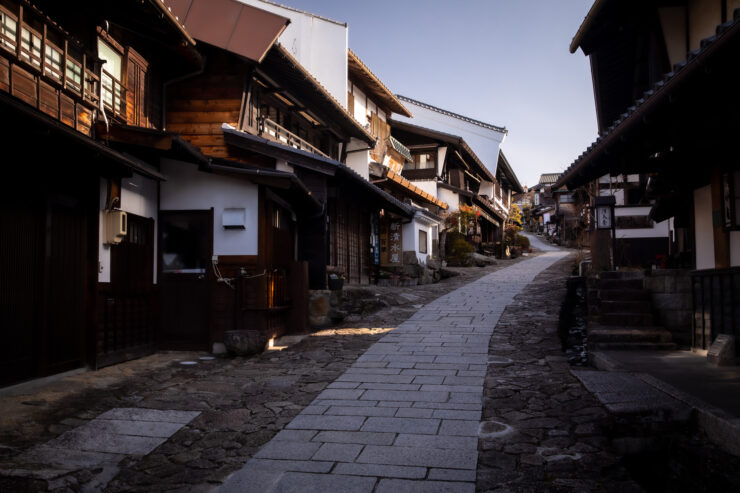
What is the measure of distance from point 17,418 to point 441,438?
449 centimetres

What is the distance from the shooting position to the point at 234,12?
13.1 meters

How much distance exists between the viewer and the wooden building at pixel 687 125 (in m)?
5.54

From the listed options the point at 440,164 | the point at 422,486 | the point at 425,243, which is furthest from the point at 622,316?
the point at 440,164

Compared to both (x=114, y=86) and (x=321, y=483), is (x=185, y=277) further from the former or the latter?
(x=321, y=483)

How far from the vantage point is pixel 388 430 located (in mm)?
5574

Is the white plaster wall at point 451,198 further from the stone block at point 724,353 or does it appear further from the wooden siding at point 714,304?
the stone block at point 724,353

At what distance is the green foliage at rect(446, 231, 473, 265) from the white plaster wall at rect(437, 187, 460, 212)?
1727 mm

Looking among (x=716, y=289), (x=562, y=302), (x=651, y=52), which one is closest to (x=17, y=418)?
(x=716, y=289)

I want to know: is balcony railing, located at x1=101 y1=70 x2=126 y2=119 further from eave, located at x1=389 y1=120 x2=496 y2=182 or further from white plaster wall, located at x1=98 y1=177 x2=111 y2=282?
eave, located at x1=389 y1=120 x2=496 y2=182

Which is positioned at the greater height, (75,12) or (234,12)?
(234,12)

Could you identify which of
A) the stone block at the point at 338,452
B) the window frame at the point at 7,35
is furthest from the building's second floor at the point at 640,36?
the window frame at the point at 7,35

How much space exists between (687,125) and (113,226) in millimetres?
8481

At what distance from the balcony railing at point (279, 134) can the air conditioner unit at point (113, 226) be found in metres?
6.33

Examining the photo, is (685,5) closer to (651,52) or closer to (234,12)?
(651,52)
